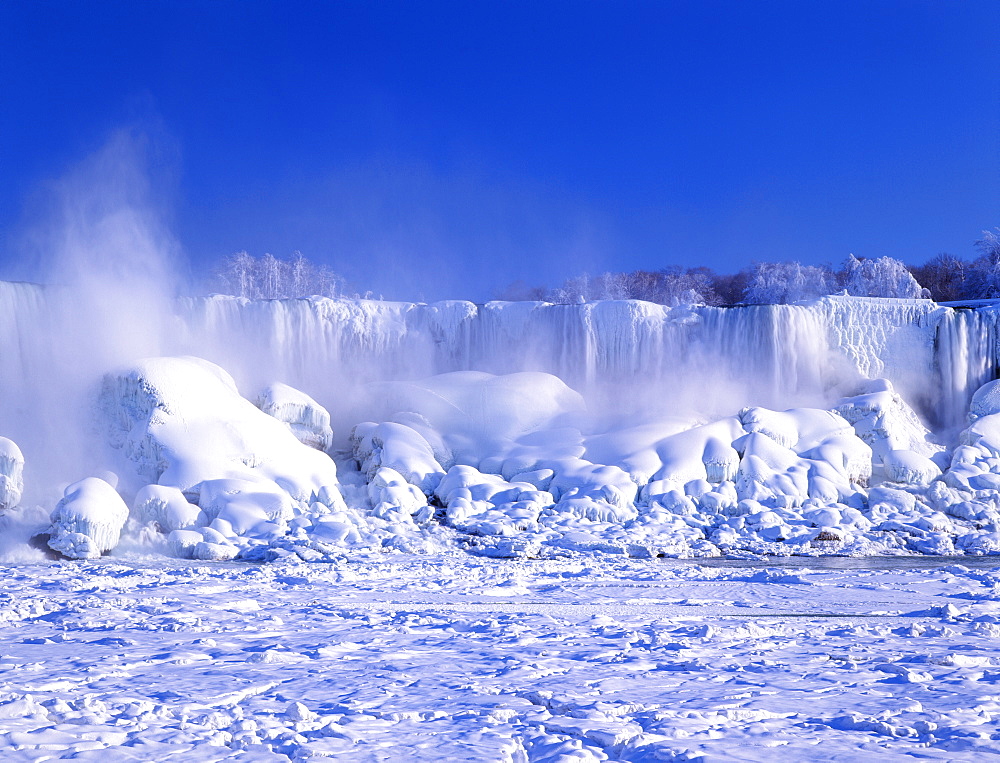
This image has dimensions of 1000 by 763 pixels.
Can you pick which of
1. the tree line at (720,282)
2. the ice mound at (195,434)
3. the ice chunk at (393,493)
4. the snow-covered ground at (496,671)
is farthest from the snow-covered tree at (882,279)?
Answer: the snow-covered ground at (496,671)

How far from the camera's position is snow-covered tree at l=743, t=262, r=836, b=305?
51812 mm

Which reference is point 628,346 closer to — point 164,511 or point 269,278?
point 164,511

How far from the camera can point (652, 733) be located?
11.4 feet

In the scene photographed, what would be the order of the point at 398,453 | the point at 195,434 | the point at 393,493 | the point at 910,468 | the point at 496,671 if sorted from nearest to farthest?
the point at 496,671
the point at 393,493
the point at 195,434
the point at 398,453
the point at 910,468

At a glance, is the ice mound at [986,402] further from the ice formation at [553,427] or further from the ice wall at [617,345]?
the ice wall at [617,345]

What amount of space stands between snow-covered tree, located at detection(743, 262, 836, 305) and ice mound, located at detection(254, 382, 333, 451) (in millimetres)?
39188

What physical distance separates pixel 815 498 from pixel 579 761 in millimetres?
12941

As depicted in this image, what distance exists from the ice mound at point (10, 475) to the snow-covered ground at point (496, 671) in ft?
17.4

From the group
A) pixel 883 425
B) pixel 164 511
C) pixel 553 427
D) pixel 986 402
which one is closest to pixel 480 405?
pixel 553 427

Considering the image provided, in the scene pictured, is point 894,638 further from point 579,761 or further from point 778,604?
point 579,761

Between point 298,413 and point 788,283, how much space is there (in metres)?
43.5

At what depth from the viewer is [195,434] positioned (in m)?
14.3

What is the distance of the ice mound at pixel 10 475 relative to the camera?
13.0 m

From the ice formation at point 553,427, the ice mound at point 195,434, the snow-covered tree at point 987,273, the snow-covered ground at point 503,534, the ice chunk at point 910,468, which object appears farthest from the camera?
the snow-covered tree at point 987,273
